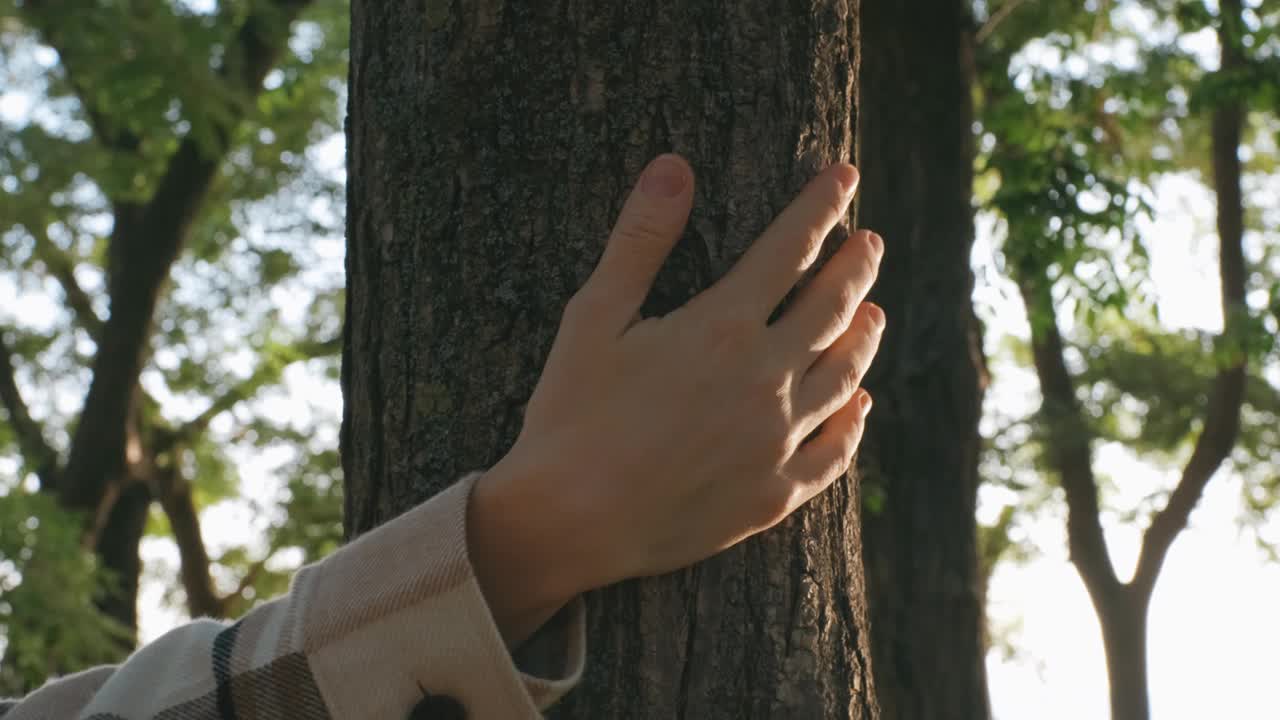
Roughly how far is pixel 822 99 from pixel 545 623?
750mm

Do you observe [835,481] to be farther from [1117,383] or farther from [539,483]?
[1117,383]

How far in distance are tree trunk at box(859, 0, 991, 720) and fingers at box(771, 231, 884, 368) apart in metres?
4.15

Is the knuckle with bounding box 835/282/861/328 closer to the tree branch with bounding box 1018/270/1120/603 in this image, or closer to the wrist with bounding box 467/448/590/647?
the wrist with bounding box 467/448/590/647

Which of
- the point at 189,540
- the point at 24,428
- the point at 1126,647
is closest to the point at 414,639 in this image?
the point at 1126,647

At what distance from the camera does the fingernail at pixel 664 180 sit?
1468 millimetres

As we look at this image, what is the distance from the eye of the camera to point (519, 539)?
4.29ft

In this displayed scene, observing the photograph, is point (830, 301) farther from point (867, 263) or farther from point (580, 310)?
point (580, 310)

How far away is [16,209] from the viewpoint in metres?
11.1

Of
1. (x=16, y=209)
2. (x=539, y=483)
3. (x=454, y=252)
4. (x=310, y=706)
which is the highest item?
(x=16, y=209)

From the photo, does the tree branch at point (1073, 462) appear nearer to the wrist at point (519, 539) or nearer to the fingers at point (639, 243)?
the fingers at point (639, 243)

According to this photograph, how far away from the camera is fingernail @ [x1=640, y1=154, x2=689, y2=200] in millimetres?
1468

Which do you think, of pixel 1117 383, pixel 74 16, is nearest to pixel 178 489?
pixel 74 16

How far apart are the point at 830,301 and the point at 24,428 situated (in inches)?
526

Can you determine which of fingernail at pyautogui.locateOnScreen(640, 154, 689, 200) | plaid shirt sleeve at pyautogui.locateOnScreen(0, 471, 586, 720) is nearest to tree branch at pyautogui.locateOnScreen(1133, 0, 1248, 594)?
fingernail at pyautogui.locateOnScreen(640, 154, 689, 200)
